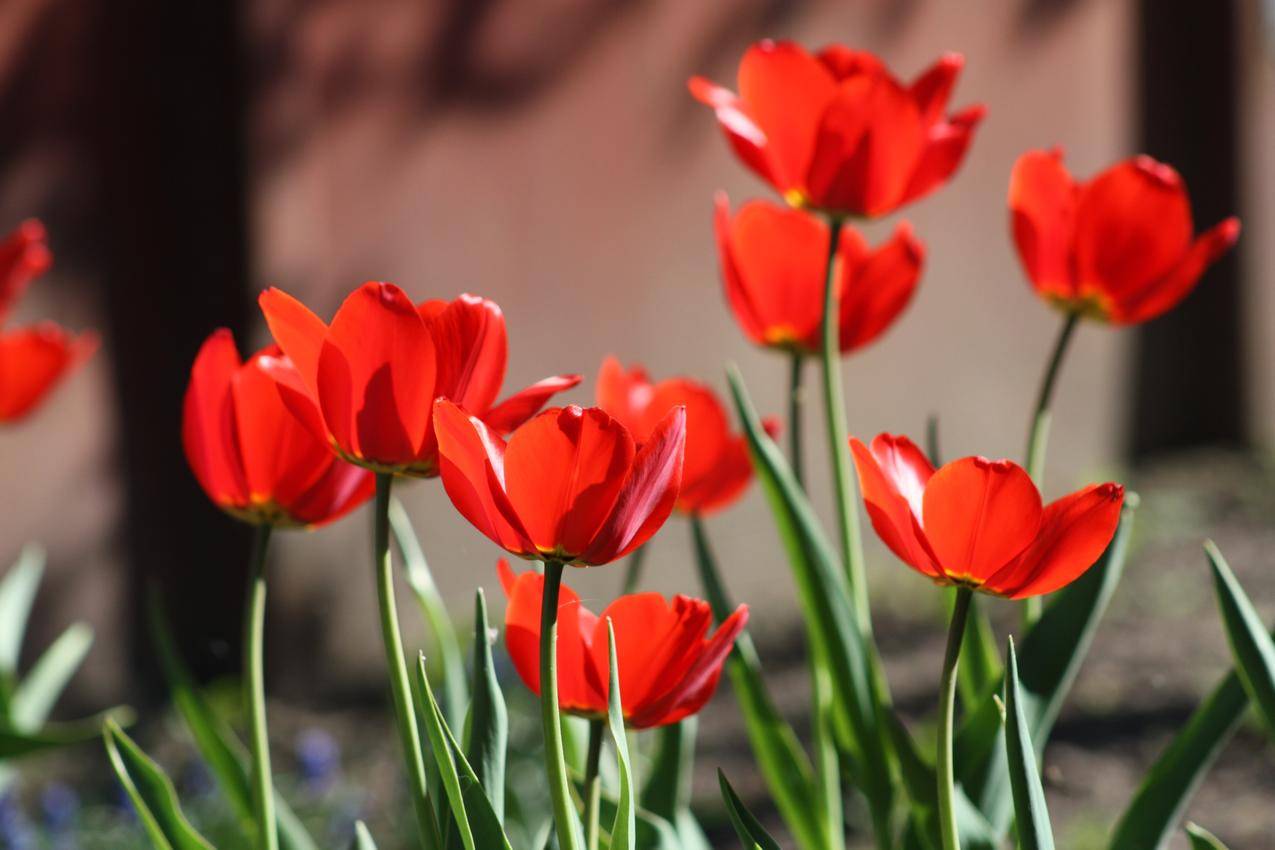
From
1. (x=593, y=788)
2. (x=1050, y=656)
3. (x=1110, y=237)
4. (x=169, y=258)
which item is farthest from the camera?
(x=169, y=258)

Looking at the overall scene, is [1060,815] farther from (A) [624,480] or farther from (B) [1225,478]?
(B) [1225,478]

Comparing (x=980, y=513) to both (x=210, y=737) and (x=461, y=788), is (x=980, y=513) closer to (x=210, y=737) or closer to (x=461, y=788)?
(x=461, y=788)

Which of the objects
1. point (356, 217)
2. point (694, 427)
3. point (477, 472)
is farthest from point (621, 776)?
point (356, 217)

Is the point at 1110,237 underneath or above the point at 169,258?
Result: above

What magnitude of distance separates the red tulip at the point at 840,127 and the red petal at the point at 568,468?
39 centimetres

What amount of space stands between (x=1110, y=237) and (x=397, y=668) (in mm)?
566

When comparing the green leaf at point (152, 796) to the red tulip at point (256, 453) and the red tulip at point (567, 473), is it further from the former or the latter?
the red tulip at point (567, 473)

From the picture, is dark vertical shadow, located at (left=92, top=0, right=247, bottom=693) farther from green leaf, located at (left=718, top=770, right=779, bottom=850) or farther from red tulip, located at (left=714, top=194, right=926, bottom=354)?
green leaf, located at (left=718, top=770, right=779, bottom=850)

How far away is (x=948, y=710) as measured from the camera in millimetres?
636

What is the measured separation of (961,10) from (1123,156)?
1.03 m

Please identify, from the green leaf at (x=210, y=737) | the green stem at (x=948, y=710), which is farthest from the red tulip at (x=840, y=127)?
the green leaf at (x=210, y=737)

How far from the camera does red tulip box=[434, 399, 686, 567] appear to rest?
1.95 ft

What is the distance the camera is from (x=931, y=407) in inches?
164

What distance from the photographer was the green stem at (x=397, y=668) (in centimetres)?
65
